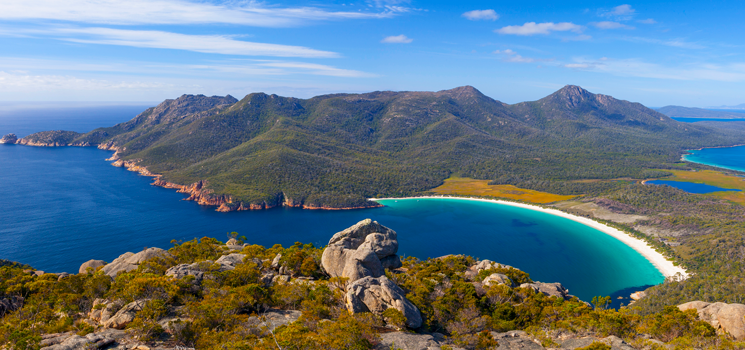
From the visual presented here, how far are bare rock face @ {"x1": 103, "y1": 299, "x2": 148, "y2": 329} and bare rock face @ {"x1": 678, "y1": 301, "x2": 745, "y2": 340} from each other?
6351cm

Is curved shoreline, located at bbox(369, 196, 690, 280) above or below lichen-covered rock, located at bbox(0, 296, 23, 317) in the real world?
below

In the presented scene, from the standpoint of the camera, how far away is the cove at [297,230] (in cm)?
10906

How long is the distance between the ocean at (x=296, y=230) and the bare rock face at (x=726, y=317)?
2422 inches

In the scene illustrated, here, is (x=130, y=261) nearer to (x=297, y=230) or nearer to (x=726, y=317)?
(x=297, y=230)

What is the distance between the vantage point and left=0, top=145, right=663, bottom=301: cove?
109 m

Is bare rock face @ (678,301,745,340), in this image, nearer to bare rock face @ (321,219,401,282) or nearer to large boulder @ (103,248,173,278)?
bare rock face @ (321,219,401,282)

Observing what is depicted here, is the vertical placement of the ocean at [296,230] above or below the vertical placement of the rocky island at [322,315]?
below

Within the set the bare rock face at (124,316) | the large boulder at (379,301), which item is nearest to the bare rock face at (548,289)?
the large boulder at (379,301)

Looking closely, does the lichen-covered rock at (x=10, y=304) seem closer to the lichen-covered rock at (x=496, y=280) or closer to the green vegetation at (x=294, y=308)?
the green vegetation at (x=294, y=308)

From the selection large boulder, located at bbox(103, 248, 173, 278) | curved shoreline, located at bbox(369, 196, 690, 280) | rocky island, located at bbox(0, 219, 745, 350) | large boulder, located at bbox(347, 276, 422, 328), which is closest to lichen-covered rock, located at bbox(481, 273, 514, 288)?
rocky island, located at bbox(0, 219, 745, 350)

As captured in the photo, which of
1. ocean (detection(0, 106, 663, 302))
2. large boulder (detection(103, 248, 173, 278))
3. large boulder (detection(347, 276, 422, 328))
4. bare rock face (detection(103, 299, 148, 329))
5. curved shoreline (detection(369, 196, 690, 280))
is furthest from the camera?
ocean (detection(0, 106, 663, 302))

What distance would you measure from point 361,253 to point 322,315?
13.8 meters

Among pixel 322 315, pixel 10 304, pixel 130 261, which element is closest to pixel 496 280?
pixel 322 315

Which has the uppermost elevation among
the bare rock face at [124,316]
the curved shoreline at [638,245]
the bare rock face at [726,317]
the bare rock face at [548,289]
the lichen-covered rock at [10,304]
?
the bare rock face at [124,316]
